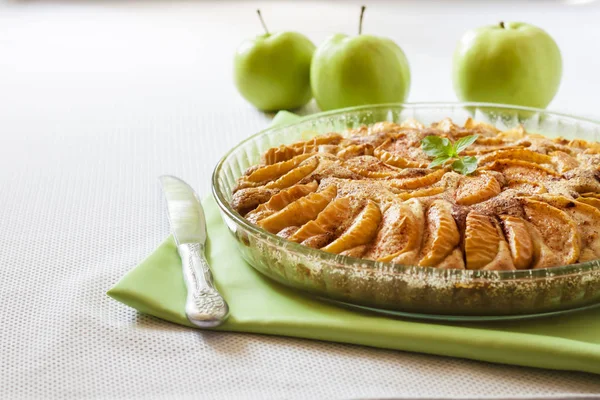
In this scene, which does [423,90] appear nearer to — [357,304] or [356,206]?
[356,206]

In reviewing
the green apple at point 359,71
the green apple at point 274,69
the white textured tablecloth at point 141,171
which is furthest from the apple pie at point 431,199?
the green apple at point 274,69

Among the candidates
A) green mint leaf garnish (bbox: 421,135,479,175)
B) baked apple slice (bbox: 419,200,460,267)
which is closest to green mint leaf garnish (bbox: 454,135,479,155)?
green mint leaf garnish (bbox: 421,135,479,175)

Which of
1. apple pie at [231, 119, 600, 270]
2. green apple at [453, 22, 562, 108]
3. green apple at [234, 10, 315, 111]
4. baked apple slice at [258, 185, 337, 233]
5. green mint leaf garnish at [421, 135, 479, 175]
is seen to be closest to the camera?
apple pie at [231, 119, 600, 270]

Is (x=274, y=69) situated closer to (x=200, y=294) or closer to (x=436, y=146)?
(x=436, y=146)

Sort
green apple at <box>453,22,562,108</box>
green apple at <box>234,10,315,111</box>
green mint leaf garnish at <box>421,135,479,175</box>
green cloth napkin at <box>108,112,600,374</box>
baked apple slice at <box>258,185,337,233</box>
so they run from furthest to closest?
green apple at <box>234,10,315,111</box> → green apple at <box>453,22,562,108</box> → green mint leaf garnish at <box>421,135,479,175</box> → baked apple slice at <box>258,185,337,233</box> → green cloth napkin at <box>108,112,600,374</box>

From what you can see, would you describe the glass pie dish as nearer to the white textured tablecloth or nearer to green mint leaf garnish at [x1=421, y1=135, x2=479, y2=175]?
the white textured tablecloth

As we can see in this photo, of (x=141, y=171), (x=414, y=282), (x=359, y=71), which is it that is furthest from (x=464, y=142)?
(x=141, y=171)

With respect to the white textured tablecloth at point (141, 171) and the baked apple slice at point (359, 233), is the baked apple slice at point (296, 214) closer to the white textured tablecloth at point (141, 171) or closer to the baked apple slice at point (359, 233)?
the baked apple slice at point (359, 233)

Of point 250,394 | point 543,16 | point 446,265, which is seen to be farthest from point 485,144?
point 543,16
